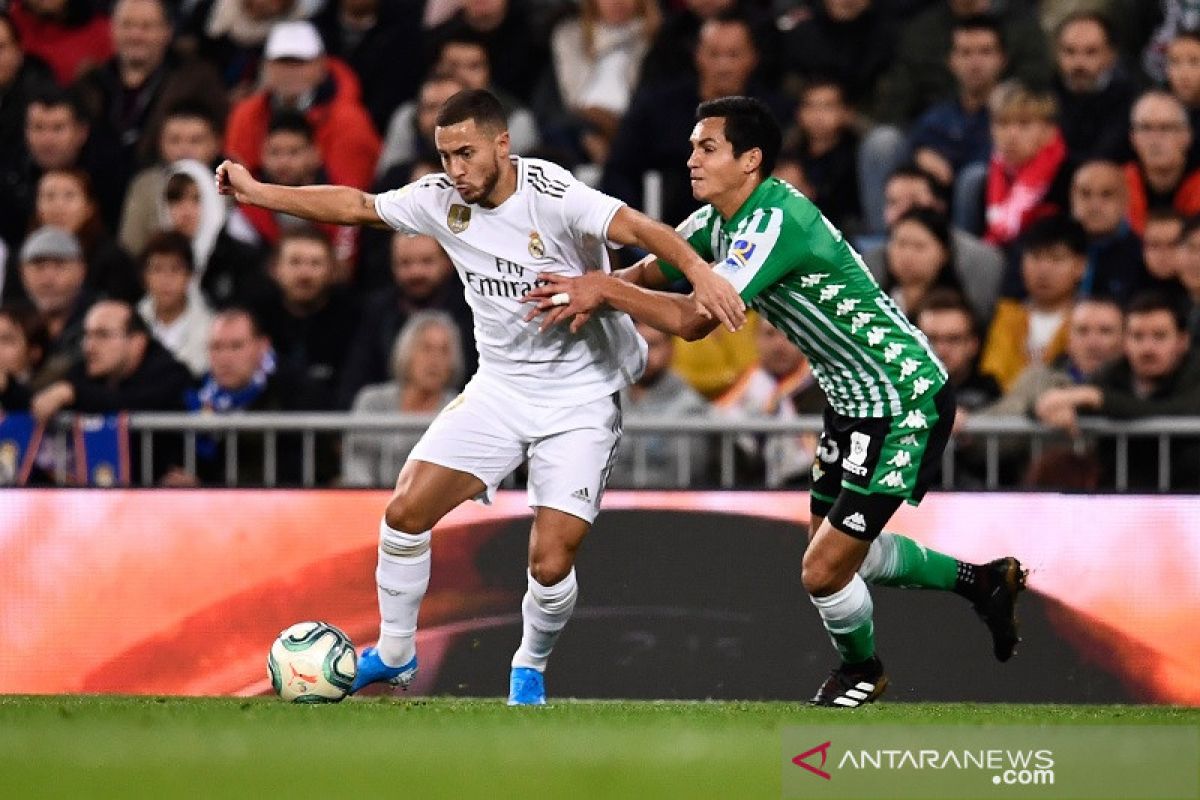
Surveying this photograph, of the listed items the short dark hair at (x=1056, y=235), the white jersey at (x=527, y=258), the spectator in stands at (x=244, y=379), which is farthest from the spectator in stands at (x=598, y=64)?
the white jersey at (x=527, y=258)

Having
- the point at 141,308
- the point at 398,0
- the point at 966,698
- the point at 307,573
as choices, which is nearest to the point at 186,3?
the point at 398,0

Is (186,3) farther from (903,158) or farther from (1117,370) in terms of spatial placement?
(1117,370)

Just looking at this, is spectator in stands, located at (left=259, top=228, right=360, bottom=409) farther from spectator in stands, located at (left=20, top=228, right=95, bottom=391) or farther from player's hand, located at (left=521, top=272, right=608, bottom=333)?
player's hand, located at (left=521, top=272, right=608, bottom=333)

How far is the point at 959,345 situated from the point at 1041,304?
0.66 m

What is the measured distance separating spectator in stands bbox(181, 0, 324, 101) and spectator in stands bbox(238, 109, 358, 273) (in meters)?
1.33

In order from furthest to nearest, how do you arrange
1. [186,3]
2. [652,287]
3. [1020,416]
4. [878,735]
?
[186,3], [1020,416], [652,287], [878,735]

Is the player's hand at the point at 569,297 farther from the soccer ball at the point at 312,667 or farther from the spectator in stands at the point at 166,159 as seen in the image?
the spectator in stands at the point at 166,159

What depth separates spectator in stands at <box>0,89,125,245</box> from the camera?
12.6 metres

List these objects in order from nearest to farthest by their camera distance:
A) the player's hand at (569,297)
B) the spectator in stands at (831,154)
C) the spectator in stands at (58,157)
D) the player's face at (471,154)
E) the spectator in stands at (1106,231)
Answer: the player's hand at (569,297) → the player's face at (471,154) → the spectator in stands at (1106,231) → the spectator in stands at (831,154) → the spectator in stands at (58,157)

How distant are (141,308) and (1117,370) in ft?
16.3

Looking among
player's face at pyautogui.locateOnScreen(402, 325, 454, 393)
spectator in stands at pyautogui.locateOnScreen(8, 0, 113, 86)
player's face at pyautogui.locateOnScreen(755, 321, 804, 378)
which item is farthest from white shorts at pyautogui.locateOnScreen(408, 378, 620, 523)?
spectator in stands at pyautogui.locateOnScreen(8, 0, 113, 86)

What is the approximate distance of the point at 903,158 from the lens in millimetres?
11227

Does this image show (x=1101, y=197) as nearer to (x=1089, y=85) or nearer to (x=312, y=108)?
(x=1089, y=85)

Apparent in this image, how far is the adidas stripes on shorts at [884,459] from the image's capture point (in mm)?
7492
